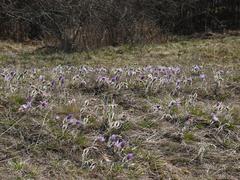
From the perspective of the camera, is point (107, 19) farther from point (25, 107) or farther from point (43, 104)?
point (25, 107)

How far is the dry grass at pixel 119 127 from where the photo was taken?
3.07m

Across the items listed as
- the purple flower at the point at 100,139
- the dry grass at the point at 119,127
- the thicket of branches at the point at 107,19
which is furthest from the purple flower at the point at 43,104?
the thicket of branches at the point at 107,19

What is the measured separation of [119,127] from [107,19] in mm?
10743

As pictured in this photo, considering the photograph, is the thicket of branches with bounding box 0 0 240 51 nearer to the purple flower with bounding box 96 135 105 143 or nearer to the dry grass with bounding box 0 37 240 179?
the dry grass with bounding box 0 37 240 179

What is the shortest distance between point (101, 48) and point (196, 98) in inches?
329

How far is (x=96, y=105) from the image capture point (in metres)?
3.92

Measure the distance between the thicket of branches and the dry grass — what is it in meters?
8.32

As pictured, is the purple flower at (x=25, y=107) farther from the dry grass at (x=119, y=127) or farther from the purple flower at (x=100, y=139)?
the purple flower at (x=100, y=139)

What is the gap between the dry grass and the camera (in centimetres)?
307

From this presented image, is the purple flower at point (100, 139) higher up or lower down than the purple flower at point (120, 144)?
higher up

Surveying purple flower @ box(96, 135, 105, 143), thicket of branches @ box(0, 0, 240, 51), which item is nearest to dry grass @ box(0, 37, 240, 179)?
purple flower @ box(96, 135, 105, 143)

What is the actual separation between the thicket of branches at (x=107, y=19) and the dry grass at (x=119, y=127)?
27.3ft

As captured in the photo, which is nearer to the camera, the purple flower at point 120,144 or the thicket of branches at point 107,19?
the purple flower at point 120,144

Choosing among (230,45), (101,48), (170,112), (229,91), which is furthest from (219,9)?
(170,112)
